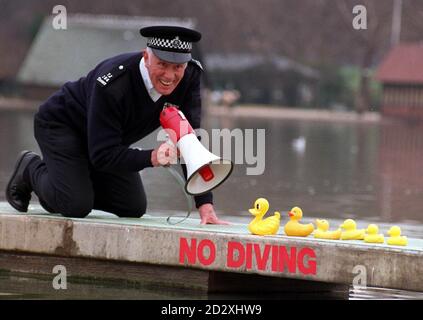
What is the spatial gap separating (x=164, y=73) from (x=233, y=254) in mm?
1180

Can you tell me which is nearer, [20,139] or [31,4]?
[20,139]

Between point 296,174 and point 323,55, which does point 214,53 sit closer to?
point 323,55

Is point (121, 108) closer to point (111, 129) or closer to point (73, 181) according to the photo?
point (111, 129)

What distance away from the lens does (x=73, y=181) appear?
26.8 feet

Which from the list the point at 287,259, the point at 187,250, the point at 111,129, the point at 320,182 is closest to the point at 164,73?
the point at 111,129

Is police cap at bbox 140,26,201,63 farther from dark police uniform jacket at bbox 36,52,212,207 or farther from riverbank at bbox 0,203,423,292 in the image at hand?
riverbank at bbox 0,203,423,292

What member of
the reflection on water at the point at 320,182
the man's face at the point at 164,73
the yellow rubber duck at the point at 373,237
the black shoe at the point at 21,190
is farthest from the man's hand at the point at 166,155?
the reflection on water at the point at 320,182

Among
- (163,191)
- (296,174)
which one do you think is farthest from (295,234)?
(296,174)

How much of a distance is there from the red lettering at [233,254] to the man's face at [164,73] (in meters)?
1.05

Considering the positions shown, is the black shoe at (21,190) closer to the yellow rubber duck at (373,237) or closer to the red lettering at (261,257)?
the red lettering at (261,257)

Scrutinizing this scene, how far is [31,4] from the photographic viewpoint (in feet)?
273

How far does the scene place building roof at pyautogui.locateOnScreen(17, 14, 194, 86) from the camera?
55.6m

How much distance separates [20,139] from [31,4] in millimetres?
58298

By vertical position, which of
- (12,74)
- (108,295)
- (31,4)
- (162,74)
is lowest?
(108,295)
